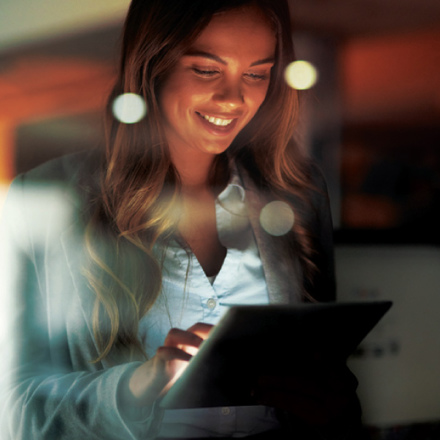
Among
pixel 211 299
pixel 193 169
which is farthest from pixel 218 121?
pixel 211 299

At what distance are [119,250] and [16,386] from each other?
27 centimetres

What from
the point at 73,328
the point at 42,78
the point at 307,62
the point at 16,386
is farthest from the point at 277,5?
the point at 16,386

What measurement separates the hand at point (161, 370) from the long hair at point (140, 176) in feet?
0.24

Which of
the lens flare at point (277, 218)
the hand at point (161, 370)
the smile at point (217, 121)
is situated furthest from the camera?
the lens flare at point (277, 218)

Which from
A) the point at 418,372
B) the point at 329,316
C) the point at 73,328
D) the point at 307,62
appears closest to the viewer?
the point at 329,316

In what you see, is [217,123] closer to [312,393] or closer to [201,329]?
[201,329]

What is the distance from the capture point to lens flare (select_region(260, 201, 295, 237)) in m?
0.93

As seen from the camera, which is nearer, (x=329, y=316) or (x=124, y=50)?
(x=329, y=316)

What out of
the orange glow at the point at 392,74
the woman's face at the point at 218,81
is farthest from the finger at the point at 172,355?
the orange glow at the point at 392,74

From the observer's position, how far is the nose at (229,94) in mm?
803

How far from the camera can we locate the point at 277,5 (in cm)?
86

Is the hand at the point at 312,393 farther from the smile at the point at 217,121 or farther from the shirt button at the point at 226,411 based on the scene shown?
the smile at the point at 217,121

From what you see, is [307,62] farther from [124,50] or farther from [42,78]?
[42,78]

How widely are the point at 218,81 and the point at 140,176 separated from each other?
0.21m
